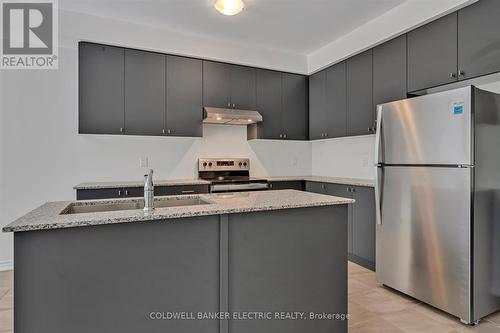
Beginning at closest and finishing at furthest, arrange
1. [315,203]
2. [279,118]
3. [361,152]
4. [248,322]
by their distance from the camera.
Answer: [248,322] < [315,203] < [361,152] < [279,118]

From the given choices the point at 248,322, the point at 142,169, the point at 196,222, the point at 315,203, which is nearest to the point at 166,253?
the point at 196,222

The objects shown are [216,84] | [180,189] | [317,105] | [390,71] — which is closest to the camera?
[390,71]

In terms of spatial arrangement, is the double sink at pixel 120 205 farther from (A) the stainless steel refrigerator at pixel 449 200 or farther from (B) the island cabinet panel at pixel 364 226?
(B) the island cabinet panel at pixel 364 226

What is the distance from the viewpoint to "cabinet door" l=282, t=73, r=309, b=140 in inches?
171

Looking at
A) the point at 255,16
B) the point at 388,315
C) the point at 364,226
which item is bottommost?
the point at 388,315

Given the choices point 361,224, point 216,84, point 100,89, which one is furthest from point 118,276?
point 216,84

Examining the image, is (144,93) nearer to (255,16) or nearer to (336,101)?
(255,16)

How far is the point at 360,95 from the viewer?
357 cm

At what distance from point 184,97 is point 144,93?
470 mm

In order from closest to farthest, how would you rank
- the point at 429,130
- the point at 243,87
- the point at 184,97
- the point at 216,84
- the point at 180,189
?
the point at 429,130, the point at 180,189, the point at 184,97, the point at 216,84, the point at 243,87

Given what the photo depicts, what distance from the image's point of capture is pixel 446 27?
2605mm

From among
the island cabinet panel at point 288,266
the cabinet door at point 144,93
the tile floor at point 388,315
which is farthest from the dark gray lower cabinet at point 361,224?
the cabinet door at point 144,93

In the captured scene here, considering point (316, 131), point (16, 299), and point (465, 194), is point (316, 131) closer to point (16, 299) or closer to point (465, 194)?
point (465, 194)

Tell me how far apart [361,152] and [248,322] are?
286cm
